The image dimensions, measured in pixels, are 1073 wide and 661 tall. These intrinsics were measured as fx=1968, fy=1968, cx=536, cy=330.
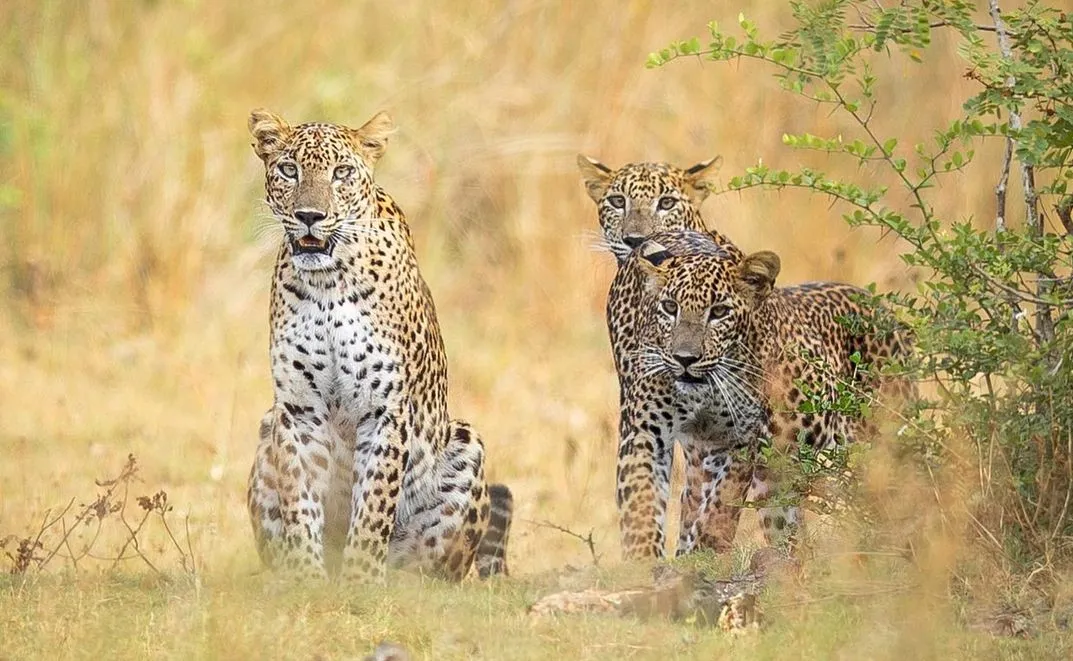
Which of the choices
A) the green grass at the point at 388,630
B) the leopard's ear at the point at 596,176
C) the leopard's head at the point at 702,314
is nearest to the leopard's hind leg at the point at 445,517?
the leopard's head at the point at 702,314

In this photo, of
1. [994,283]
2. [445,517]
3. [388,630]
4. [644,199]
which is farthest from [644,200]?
[388,630]

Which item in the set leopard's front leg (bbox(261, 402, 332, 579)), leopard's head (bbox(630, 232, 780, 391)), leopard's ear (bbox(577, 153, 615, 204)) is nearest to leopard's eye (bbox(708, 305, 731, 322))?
leopard's head (bbox(630, 232, 780, 391))

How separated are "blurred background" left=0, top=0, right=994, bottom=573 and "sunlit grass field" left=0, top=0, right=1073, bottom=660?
0.07 ft

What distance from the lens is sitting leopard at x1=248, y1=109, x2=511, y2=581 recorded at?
8695mm

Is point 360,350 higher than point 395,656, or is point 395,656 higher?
point 360,350

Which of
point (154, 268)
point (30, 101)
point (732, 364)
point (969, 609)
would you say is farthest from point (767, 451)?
point (30, 101)

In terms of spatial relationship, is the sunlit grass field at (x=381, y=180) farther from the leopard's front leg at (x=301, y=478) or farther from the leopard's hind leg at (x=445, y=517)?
the leopard's front leg at (x=301, y=478)

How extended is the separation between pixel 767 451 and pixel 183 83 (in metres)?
8.09

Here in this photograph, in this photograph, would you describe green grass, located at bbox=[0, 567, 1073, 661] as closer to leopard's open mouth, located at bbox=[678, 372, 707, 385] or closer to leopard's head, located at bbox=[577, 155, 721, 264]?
leopard's open mouth, located at bbox=[678, 372, 707, 385]

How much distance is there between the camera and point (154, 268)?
1459 cm

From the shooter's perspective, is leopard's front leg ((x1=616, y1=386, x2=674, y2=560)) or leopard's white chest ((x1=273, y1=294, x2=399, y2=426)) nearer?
leopard's white chest ((x1=273, y1=294, x2=399, y2=426))

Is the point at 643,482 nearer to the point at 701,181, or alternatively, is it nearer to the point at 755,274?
the point at 755,274

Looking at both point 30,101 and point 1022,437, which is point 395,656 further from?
point 30,101

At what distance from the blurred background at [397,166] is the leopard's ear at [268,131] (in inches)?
176
